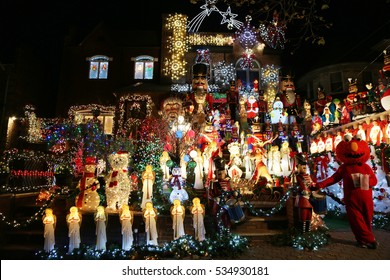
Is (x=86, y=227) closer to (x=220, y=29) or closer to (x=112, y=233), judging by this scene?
(x=112, y=233)

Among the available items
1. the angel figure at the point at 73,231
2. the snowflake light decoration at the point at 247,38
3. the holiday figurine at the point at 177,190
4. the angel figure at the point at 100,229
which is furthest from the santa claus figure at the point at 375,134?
the snowflake light decoration at the point at 247,38

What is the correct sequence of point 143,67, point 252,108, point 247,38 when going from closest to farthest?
point 252,108 → point 247,38 → point 143,67

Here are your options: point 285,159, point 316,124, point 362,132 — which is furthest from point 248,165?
point 362,132

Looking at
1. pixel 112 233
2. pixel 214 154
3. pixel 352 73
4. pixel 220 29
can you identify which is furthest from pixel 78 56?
pixel 352 73

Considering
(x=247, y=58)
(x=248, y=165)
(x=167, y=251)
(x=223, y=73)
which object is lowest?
(x=167, y=251)

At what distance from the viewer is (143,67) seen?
1875 cm

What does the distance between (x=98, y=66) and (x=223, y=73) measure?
878cm

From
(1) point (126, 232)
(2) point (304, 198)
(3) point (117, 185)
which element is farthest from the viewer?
(3) point (117, 185)

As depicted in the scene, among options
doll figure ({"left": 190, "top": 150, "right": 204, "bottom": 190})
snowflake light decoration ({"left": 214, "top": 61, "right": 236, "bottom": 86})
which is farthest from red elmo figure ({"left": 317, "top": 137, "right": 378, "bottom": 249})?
snowflake light decoration ({"left": 214, "top": 61, "right": 236, "bottom": 86})

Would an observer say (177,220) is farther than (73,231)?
Yes

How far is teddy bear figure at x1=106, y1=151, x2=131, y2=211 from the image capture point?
26.3ft

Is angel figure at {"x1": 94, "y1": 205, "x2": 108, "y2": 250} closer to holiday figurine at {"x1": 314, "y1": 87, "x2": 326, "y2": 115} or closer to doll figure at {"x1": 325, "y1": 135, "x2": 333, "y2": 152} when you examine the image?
doll figure at {"x1": 325, "y1": 135, "x2": 333, "y2": 152}

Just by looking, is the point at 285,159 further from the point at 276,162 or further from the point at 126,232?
the point at 126,232

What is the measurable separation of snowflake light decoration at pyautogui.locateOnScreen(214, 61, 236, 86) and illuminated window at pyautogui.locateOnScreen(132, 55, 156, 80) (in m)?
4.57
